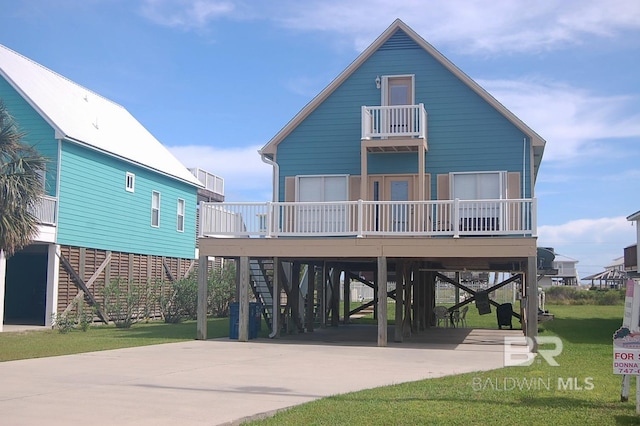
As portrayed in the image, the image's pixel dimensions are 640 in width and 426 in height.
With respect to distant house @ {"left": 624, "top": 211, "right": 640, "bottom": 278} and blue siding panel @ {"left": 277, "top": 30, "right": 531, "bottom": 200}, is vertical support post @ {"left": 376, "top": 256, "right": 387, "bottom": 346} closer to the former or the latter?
blue siding panel @ {"left": 277, "top": 30, "right": 531, "bottom": 200}

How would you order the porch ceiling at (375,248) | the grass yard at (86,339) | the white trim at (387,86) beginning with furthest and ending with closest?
the white trim at (387,86) < the porch ceiling at (375,248) < the grass yard at (86,339)

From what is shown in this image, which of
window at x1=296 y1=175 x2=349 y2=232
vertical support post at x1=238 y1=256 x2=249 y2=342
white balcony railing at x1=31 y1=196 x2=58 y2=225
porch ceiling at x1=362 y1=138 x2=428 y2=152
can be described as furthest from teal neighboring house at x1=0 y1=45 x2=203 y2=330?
porch ceiling at x1=362 y1=138 x2=428 y2=152

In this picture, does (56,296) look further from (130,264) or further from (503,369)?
(503,369)

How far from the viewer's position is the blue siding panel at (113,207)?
25.0 meters

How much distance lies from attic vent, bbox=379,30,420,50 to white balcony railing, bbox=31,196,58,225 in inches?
461

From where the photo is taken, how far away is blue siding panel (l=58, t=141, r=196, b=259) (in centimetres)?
2503

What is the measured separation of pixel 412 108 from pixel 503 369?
9.85 meters

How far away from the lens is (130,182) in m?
28.9

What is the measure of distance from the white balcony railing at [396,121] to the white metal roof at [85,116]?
10.1 metres

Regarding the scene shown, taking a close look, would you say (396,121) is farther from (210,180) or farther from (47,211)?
(210,180)

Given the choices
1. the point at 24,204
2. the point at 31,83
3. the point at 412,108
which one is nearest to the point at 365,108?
the point at 412,108

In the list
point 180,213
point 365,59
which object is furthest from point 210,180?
point 365,59

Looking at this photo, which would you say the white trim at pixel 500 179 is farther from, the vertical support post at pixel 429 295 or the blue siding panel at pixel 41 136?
the blue siding panel at pixel 41 136

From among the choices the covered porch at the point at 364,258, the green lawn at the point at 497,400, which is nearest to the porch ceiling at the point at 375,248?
the covered porch at the point at 364,258
